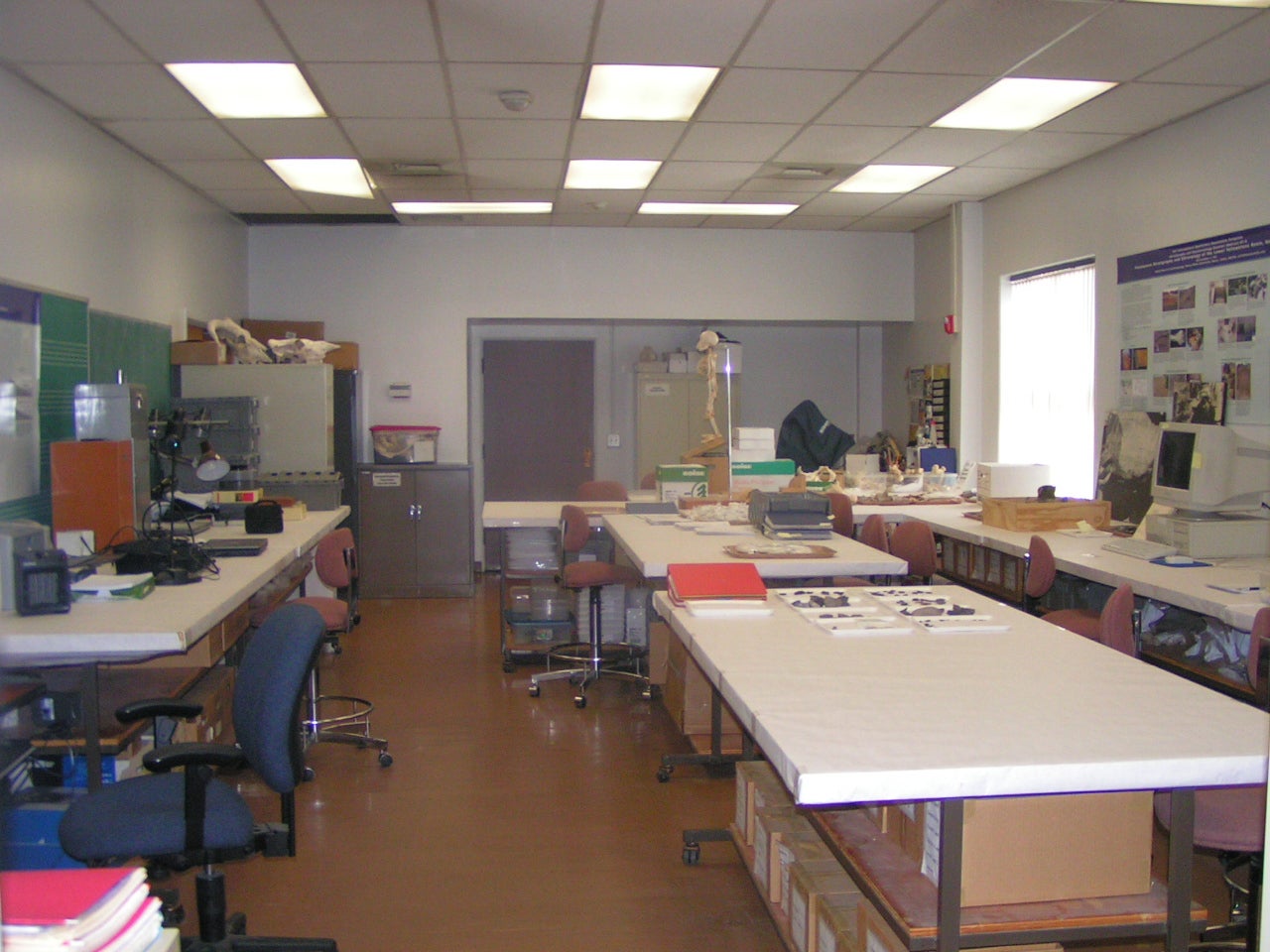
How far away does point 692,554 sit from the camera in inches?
172

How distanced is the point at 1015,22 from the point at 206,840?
159 inches

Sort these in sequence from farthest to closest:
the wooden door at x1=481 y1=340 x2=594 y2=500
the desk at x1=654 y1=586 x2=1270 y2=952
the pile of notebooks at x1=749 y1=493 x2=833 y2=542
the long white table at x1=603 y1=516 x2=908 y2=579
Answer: the wooden door at x1=481 y1=340 x2=594 y2=500 < the pile of notebooks at x1=749 y1=493 x2=833 y2=542 < the long white table at x1=603 y1=516 x2=908 y2=579 < the desk at x1=654 y1=586 x2=1270 y2=952

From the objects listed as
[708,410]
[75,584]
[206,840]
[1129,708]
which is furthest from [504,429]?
[1129,708]

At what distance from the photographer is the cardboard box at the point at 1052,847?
2.01 meters

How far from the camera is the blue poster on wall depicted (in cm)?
443

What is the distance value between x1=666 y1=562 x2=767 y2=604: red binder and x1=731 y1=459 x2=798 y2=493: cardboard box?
286 centimetres

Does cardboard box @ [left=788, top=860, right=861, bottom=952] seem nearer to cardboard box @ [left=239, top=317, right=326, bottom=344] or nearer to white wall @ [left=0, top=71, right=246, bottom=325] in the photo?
white wall @ [left=0, top=71, right=246, bottom=325]

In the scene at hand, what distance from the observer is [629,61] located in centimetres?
463

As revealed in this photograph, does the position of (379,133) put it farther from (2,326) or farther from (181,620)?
(181,620)

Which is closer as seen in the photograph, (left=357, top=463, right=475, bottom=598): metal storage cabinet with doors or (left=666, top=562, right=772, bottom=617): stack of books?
(left=666, top=562, right=772, bottom=617): stack of books

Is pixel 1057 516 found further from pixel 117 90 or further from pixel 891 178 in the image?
pixel 117 90

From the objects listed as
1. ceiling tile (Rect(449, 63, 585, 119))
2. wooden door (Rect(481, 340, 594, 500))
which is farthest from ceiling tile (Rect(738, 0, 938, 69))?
wooden door (Rect(481, 340, 594, 500))

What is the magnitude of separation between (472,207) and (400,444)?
1966mm

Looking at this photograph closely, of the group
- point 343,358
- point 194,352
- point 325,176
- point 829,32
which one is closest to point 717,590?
point 829,32
